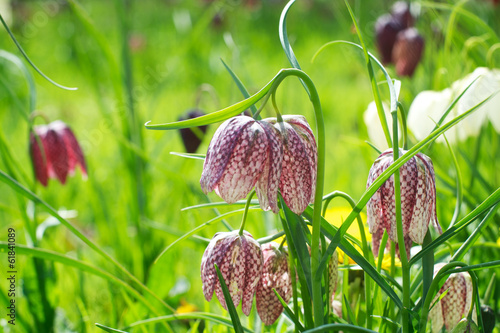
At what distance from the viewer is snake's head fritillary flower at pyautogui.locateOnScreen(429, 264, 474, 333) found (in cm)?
78

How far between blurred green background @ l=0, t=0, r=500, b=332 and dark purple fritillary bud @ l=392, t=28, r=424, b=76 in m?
0.05

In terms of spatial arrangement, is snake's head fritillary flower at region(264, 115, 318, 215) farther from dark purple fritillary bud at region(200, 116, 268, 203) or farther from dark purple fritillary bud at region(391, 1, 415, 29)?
dark purple fritillary bud at region(391, 1, 415, 29)

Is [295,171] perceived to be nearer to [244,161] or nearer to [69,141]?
[244,161]

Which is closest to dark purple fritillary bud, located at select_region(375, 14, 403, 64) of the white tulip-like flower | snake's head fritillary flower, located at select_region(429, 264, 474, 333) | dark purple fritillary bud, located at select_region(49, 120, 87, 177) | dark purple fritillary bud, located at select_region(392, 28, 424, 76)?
dark purple fritillary bud, located at select_region(392, 28, 424, 76)

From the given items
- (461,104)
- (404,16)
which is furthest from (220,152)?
(404,16)

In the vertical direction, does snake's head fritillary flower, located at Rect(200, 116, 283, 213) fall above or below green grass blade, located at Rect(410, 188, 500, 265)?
above

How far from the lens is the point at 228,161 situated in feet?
2.10

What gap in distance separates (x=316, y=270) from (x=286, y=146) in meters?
0.14

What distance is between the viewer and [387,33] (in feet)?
6.46

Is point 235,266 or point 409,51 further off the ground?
point 409,51

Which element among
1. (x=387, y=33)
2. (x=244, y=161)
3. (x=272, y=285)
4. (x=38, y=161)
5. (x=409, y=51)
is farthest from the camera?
(x=387, y=33)

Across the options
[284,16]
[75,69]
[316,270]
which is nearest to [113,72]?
[284,16]

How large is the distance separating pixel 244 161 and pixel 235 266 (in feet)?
0.49

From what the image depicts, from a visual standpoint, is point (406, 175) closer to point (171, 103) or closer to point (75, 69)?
point (171, 103)
